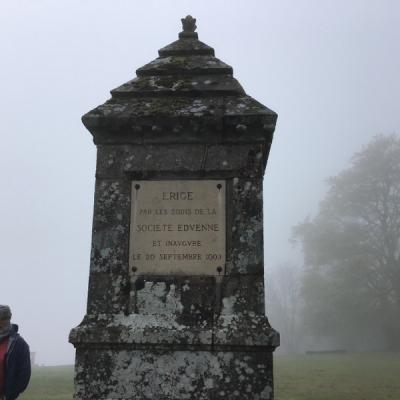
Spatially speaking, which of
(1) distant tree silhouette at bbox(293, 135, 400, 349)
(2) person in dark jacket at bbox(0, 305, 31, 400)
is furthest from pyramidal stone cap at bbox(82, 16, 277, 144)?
(1) distant tree silhouette at bbox(293, 135, 400, 349)

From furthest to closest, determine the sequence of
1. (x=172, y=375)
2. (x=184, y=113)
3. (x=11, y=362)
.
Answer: (x=11, y=362), (x=184, y=113), (x=172, y=375)

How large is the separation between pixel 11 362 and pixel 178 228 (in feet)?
7.82

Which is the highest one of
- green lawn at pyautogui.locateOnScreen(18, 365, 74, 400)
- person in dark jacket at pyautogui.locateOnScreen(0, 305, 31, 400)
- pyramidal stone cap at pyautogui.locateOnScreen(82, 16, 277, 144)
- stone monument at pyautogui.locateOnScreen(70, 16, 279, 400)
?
pyramidal stone cap at pyautogui.locateOnScreen(82, 16, 277, 144)

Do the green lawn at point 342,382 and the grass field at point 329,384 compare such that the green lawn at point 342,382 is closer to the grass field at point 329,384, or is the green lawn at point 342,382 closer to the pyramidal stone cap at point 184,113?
the grass field at point 329,384

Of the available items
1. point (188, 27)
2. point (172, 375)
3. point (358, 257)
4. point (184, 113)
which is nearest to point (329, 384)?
point (172, 375)

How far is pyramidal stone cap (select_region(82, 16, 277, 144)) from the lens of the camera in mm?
4387

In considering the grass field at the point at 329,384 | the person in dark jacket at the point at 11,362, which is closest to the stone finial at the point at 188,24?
the person in dark jacket at the point at 11,362

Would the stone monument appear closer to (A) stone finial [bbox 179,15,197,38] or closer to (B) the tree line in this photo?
(A) stone finial [bbox 179,15,197,38]

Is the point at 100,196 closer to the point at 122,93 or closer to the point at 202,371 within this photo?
the point at 122,93

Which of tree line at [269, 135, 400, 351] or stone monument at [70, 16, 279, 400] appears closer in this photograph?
stone monument at [70, 16, 279, 400]

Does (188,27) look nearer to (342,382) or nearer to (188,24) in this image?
(188,24)

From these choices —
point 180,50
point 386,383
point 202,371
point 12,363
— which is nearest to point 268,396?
point 202,371

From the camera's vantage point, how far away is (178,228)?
4234 mm

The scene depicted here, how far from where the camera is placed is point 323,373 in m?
19.0
